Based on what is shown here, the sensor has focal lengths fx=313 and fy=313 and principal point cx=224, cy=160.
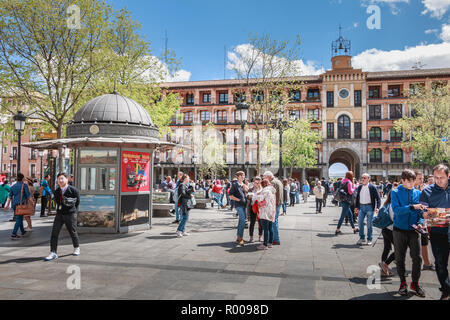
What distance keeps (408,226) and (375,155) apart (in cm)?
4755

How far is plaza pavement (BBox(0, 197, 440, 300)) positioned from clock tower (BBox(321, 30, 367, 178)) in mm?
40361

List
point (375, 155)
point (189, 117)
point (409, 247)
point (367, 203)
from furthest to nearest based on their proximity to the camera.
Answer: point (189, 117)
point (375, 155)
point (367, 203)
point (409, 247)

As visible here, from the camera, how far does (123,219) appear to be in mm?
9227

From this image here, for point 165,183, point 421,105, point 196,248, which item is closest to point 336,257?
point 196,248

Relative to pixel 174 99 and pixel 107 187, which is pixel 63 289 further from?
pixel 174 99

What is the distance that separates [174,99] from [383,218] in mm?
20240

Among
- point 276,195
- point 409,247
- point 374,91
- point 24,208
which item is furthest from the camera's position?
point 374,91

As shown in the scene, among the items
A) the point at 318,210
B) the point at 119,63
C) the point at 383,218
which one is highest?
the point at 119,63

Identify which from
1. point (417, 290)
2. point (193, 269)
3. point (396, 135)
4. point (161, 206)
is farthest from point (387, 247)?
point (396, 135)

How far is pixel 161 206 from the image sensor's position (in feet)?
45.2

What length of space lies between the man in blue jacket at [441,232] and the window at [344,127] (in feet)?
150

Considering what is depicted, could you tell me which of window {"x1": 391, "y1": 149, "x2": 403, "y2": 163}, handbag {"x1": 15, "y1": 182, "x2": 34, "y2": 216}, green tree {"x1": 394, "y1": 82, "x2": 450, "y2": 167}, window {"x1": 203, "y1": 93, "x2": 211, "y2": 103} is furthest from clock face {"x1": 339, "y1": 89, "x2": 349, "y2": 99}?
handbag {"x1": 15, "y1": 182, "x2": 34, "y2": 216}

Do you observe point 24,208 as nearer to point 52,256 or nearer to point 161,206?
point 52,256
